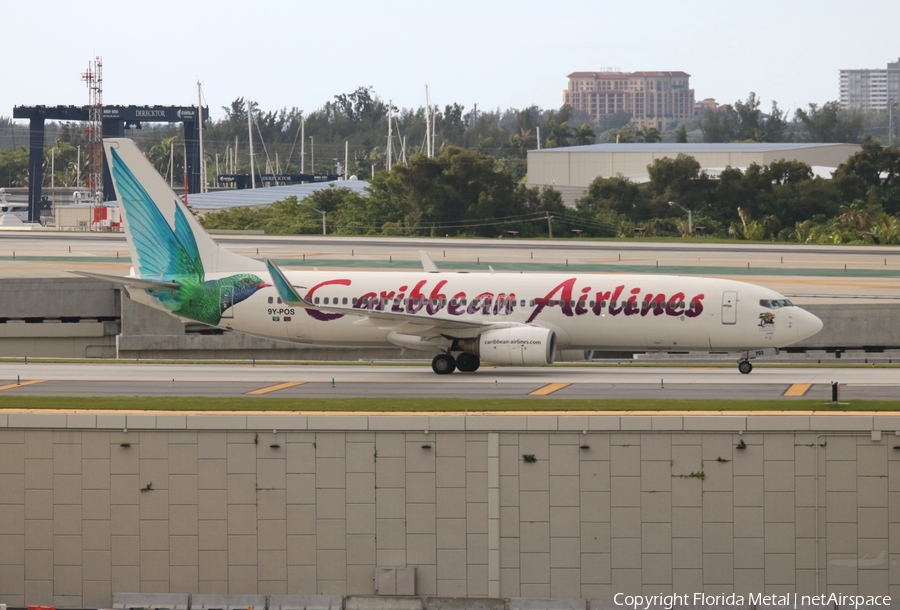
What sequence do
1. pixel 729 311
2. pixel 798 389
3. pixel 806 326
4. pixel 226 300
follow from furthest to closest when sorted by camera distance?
1. pixel 226 300
2. pixel 729 311
3. pixel 806 326
4. pixel 798 389

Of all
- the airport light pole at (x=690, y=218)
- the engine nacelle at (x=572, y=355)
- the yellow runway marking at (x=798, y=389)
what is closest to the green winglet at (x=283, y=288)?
the engine nacelle at (x=572, y=355)

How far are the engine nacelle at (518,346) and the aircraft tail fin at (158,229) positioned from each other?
975 centimetres

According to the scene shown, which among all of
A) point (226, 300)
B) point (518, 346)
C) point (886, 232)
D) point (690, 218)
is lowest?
point (518, 346)

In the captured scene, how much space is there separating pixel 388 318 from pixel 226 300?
6715 millimetres

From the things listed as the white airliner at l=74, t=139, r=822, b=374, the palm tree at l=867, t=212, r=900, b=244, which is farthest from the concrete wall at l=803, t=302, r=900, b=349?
the palm tree at l=867, t=212, r=900, b=244

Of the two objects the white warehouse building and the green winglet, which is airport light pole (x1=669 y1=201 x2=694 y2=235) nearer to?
the white warehouse building

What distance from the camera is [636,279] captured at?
40344 millimetres

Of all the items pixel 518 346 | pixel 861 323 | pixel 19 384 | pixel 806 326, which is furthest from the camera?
pixel 861 323

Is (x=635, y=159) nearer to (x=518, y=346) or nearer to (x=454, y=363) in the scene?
(x=454, y=363)

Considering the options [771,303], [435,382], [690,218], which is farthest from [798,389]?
[690,218]

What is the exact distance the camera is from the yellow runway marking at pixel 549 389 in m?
33.3

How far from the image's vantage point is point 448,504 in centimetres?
2450

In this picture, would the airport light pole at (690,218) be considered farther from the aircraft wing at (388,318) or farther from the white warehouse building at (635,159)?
the aircraft wing at (388,318)

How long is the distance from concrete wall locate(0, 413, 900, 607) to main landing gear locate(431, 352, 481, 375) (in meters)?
15.5
